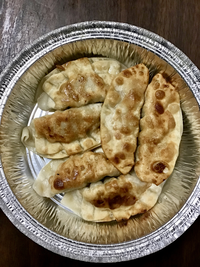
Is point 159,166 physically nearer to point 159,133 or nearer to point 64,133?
point 159,133

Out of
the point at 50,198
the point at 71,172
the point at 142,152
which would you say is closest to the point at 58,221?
the point at 50,198

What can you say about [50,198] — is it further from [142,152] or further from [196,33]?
[196,33]

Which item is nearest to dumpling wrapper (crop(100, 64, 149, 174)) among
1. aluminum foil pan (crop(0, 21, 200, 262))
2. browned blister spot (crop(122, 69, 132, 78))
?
browned blister spot (crop(122, 69, 132, 78))

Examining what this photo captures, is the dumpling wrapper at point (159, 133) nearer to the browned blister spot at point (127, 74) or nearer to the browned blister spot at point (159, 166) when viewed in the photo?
the browned blister spot at point (159, 166)

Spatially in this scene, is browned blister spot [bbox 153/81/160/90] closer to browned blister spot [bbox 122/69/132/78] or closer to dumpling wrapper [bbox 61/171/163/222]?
browned blister spot [bbox 122/69/132/78]

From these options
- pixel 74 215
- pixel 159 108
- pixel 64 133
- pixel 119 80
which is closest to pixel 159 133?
pixel 159 108

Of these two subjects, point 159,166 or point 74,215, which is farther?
point 74,215
